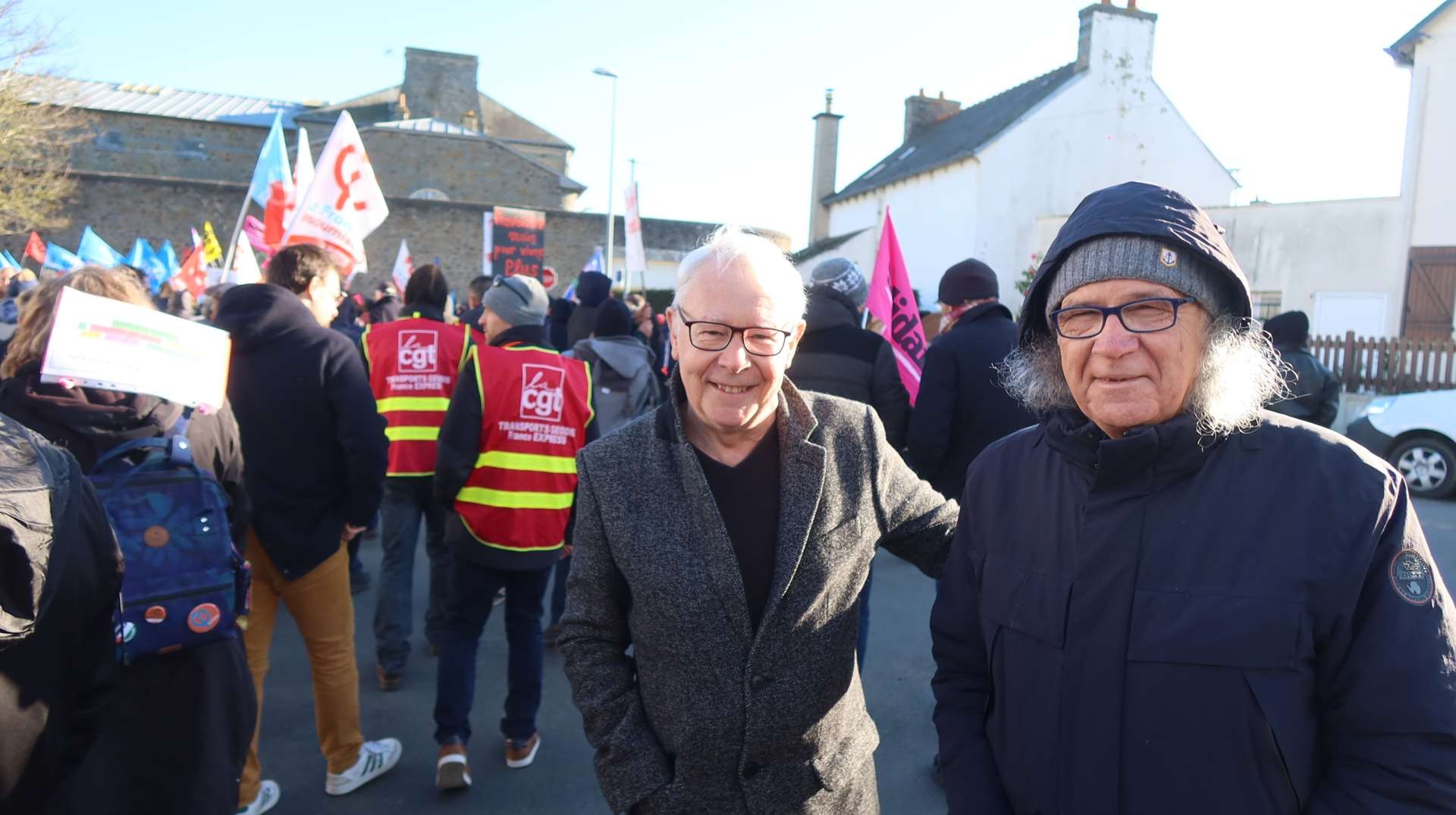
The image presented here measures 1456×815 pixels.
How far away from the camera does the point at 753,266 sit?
6.57ft

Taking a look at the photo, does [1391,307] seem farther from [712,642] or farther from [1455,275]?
[712,642]

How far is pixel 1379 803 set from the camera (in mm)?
1331

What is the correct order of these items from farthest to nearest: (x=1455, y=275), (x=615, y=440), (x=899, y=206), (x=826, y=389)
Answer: (x=899, y=206) < (x=1455, y=275) < (x=826, y=389) < (x=615, y=440)

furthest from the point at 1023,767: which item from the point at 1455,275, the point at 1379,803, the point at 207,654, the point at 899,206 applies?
the point at 899,206

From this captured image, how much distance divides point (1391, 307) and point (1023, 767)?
20393mm

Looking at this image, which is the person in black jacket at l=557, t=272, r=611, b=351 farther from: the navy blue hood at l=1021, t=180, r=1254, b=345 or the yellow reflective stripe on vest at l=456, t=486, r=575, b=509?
the navy blue hood at l=1021, t=180, r=1254, b=345

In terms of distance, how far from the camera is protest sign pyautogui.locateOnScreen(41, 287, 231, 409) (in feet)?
7.54

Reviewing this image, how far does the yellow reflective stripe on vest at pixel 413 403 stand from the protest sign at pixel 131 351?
7.46 feet

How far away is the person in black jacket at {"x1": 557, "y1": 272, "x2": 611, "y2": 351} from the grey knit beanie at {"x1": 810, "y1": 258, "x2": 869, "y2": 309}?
2362mm

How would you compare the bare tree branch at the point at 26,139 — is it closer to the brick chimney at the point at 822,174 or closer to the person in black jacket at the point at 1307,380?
the person in black jacket at the point at 1307,380

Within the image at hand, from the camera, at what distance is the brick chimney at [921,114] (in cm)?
3203

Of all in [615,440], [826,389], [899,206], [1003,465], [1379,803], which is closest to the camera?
[1379,803]

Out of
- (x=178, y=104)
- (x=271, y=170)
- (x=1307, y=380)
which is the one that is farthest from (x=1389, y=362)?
(x=178, y=104)

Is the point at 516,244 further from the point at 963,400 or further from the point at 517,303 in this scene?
the point at 963,400
